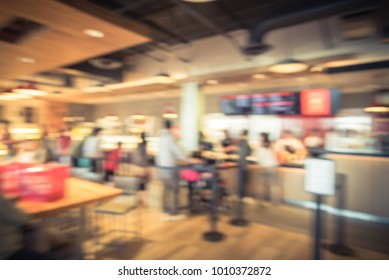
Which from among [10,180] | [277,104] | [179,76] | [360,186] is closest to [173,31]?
[179,76]

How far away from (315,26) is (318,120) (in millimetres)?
A: 4575

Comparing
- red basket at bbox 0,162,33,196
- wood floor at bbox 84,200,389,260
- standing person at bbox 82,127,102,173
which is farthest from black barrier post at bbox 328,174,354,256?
standing person at bbox 82,127,102,173

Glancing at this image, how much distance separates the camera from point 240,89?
24.0ft

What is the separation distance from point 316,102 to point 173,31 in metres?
3.11

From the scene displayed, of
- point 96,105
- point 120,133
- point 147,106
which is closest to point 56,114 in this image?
point 96,105

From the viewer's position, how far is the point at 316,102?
409 centimetres

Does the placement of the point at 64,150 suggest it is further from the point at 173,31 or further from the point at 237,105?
the point at 237,105

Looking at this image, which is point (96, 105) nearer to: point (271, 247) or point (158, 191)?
point (158, 191)

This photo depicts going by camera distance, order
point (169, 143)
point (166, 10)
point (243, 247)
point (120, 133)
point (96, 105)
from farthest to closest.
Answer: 1. point (96, 105)
2. point (120, 133)
3. point (166, 10)
4. point (169, 143)
5. point (243, 247)

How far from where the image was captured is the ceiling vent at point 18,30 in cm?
300

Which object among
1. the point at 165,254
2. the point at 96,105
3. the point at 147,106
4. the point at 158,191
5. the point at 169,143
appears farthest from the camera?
the point at 96,105

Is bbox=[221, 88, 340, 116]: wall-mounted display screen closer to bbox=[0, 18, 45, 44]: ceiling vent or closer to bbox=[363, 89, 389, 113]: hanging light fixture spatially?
bbox=[363, 89, 389, 113]: hanging light fixture

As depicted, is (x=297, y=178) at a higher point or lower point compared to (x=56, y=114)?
lower

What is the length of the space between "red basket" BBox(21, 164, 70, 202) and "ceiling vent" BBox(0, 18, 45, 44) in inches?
81.1
